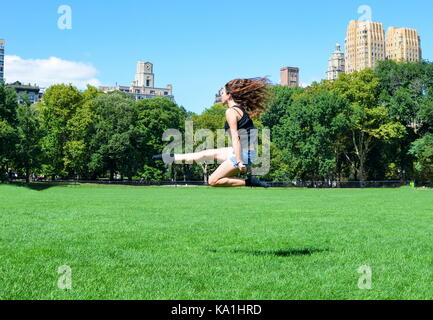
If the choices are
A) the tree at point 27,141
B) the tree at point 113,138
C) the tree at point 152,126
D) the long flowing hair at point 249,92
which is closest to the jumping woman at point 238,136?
the long flowing hair at point 249,92

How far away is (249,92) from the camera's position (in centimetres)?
1141

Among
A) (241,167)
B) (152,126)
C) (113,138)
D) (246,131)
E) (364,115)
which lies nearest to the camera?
(241,167)

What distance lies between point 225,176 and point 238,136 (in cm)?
95

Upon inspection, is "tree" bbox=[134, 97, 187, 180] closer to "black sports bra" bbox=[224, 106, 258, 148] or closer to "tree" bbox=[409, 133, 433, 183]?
"tree" bbox=[409, 133, 433, 183]

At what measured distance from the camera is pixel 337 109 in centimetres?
7288

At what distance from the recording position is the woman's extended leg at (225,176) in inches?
430

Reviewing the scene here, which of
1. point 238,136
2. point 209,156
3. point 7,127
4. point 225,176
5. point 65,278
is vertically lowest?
point 65,278

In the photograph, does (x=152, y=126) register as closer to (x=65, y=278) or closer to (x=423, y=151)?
(x=423, y=151)

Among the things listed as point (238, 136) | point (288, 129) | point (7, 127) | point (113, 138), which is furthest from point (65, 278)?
point (113, 138)

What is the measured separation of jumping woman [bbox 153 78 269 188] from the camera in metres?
10.8

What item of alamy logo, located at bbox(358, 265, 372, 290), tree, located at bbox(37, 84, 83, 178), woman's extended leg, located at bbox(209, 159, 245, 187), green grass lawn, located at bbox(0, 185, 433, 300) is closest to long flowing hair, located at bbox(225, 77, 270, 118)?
woman's extended leg, located at bbox(209, 159, 245, 187)

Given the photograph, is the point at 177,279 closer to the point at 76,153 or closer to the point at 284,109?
the point at 76,153
